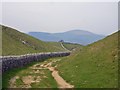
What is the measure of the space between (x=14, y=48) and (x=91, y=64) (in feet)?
176

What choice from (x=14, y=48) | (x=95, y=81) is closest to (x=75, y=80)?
(x=95, y=81)

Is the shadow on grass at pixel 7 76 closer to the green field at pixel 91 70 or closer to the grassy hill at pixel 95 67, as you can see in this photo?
the green field at pixel 91 70

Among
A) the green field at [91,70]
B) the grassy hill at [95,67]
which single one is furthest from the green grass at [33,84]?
the grassy hill at [95,67]

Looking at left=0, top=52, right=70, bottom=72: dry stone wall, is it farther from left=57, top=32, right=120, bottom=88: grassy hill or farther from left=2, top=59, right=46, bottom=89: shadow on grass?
left=57, top=32, right=120, bottom=88: grassy hill

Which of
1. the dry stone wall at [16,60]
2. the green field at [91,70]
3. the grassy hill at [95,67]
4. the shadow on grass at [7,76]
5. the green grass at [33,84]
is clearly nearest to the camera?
the shadow on grass at [7,76]

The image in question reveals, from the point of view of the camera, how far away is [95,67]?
191ft

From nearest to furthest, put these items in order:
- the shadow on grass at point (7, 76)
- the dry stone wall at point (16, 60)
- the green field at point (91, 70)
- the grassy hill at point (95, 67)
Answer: the shadow on grass at point (7, 76), the green field at point (91, 70), the grassy hill at point (95, 67), the dry stone wall at point (16, 60)

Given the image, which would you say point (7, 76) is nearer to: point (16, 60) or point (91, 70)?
point (16, 60)

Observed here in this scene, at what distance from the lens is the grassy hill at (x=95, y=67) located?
1921 inches

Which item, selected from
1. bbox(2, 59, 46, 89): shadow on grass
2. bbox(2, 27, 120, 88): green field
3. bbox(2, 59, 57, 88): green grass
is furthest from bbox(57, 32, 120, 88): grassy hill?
bbox(2, 59, 46, 89): shadow on grass

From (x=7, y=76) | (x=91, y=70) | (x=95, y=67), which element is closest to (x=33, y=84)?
(x=7, y=76)

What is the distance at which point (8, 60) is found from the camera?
59688 mm

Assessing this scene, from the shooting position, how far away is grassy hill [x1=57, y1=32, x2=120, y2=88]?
160 ft

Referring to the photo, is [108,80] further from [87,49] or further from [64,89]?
[87,49]
